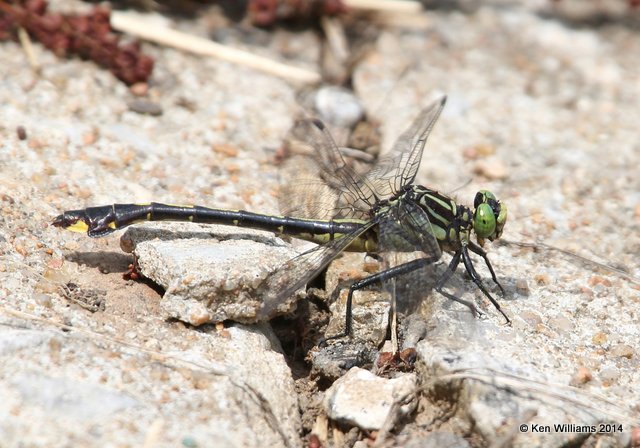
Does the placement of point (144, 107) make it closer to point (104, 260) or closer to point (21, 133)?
point (21, 133)

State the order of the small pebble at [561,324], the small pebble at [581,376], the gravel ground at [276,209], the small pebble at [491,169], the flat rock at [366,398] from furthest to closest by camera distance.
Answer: the small pebble at [491,169] → the small pebble at [561,324] → the small pebble at [581,376] → the flat rock at [366,398] → the gravel ground at [276,209]

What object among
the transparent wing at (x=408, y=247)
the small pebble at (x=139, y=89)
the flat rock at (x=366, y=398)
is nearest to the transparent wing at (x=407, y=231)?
the transparent wing at (x=408, y=247)

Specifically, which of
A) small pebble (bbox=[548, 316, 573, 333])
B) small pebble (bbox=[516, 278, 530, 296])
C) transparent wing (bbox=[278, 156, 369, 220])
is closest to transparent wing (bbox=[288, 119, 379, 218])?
transparent wing (bbox=[278, 156, 369, 220])

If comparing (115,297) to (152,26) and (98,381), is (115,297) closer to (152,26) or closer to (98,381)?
(98,381)

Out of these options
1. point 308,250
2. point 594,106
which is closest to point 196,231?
point 308,250

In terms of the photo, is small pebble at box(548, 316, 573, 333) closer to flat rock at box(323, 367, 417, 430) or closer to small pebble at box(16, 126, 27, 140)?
flat rock at box(323, 367, 417, 430)

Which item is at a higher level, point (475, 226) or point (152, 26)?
point (152, 26)

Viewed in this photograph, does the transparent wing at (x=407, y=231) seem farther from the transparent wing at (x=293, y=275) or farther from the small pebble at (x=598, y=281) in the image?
the small pebble at (x=598, y=281)
